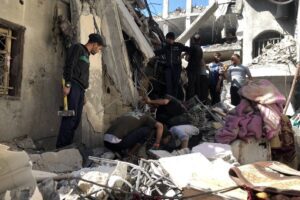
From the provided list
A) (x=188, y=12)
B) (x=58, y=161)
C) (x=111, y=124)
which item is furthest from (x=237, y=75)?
(x=188, y=12)

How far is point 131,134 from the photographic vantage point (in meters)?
6.04

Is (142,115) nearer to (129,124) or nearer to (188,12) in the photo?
(129,124)

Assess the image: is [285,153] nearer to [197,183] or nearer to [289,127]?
[289,127]

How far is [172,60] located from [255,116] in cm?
256

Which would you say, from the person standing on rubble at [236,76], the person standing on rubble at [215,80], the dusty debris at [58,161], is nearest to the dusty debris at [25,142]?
the dusty debris at [58,161]

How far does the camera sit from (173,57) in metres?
8.53

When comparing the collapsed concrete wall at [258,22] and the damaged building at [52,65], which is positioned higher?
the collapsed concrete wall at [258,22]

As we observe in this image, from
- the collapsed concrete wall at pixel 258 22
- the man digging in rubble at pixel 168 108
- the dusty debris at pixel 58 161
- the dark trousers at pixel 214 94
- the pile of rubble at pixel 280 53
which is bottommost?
the dusty debris at pixel 58 161

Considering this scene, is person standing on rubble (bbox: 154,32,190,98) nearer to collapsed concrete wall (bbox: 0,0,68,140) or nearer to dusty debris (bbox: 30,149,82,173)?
collapsed concrete wall (bbox: 0,0,68,140)

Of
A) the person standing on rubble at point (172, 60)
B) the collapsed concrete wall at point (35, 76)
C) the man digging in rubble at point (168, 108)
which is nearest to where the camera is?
the collapsed concrete wall at point (35, 76)

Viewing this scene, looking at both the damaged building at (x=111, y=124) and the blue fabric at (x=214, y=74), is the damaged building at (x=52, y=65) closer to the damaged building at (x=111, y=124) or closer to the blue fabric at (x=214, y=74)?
the damaged building at (x=111, y=124)

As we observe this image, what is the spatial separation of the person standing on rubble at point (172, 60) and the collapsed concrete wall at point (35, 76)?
8.82 ft

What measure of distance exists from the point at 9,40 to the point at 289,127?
14.7 feet

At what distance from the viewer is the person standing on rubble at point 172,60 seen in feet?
27.9
